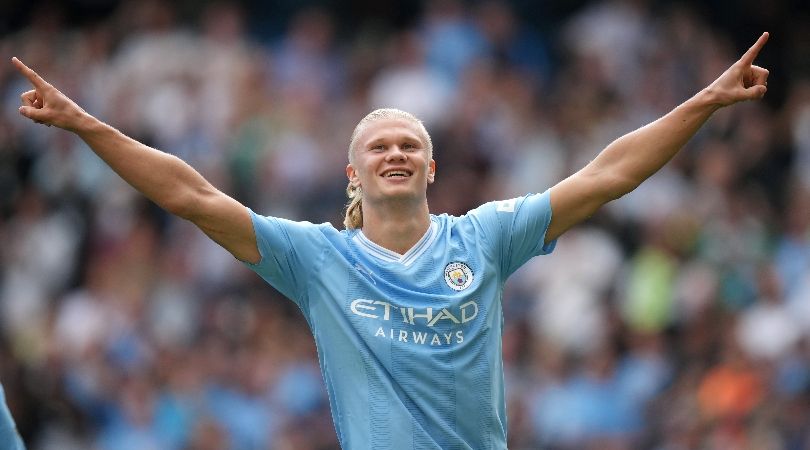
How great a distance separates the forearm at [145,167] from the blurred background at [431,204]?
630 centimetres

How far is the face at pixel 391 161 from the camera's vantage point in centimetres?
695

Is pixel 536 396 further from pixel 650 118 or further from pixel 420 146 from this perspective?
pixel 420 146

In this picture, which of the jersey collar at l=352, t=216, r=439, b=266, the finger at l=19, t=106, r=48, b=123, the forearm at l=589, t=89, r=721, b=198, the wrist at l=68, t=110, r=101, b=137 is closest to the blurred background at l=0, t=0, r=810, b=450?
the forearm at l=589, t=89, r=721, b=198

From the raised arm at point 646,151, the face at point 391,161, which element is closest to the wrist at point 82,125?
the face at point 391,161

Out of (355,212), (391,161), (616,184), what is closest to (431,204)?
(355,212)

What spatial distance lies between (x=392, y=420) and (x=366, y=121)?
4.85ft

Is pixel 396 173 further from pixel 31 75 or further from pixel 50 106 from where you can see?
pixel 31 75

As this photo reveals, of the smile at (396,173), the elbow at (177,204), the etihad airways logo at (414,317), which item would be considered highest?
the smile at (396,173)

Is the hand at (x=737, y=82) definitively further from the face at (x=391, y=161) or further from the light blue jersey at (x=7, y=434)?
the light blue jersey at (x=7, y=434)

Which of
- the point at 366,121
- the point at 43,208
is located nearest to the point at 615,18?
the point at 43,208

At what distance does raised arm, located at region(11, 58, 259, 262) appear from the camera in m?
6.52

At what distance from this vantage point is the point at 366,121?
7227 mm

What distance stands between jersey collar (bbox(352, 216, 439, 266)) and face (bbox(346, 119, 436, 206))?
177 millimetres

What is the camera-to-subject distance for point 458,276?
6.84 meters
